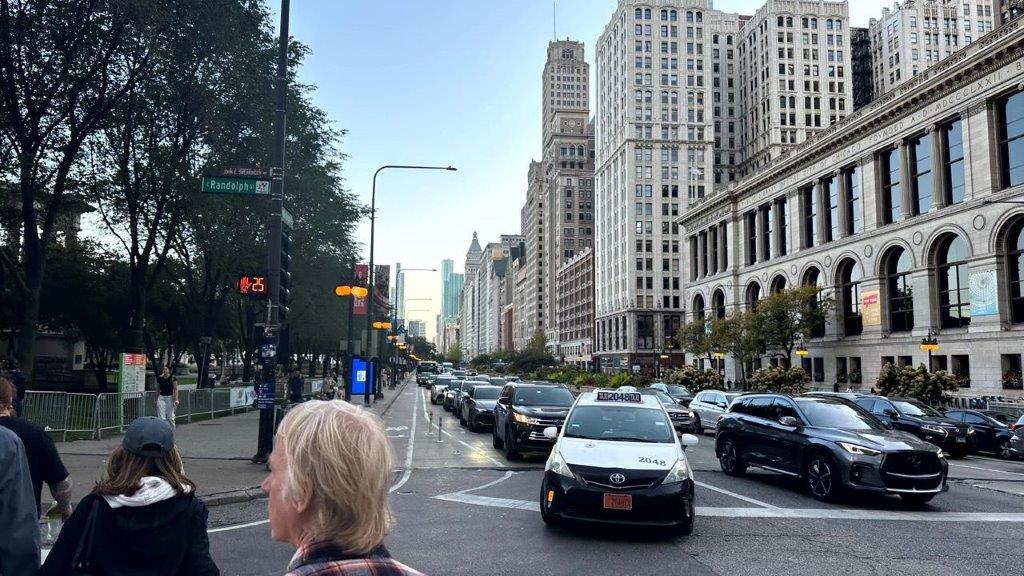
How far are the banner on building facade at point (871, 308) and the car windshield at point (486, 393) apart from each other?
36.2 m

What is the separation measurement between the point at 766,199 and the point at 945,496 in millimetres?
61512

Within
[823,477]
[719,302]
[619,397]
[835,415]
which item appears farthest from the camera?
[719,302]

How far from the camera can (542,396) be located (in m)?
18.4

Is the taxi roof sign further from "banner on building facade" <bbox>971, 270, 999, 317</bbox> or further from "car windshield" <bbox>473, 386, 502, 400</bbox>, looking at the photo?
"banner on building facade" <bbox>971, 270, 999, 317</bbox>

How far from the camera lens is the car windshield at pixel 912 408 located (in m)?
21.2

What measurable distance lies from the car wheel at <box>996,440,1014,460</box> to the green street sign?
811 inches

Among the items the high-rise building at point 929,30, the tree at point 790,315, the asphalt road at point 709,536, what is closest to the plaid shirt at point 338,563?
the asphalt road at point 709,536

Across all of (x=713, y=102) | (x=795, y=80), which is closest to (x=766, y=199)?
(x=795, y=80)

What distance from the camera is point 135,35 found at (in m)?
20.6

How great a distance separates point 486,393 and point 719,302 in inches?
2256

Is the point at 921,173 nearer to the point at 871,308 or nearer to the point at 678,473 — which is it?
the point at 871,308

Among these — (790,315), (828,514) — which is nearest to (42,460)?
Answer: (828,514)

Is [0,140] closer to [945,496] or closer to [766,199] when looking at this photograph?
[945,496]

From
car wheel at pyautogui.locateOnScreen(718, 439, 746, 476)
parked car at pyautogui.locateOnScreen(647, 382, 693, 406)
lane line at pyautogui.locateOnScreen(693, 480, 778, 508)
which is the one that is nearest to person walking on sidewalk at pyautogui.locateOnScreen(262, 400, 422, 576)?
lane line at pyautogui.locateOnScreen(693, 480, 778, 508)
